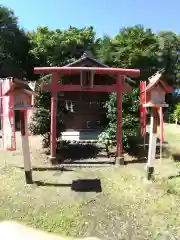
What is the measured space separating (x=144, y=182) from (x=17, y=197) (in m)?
3.66

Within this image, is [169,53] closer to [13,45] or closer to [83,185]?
[13,45]

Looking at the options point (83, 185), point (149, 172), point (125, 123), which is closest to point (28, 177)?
point (83, 185)

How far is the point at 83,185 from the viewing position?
7969 millimetres

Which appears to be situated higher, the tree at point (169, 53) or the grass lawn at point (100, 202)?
the tree at point (169, 53)

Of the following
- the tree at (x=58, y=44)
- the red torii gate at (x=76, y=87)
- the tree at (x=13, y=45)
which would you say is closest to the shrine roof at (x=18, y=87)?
the red torii gate at (x=76, y=87)

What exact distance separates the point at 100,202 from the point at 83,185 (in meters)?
1.05

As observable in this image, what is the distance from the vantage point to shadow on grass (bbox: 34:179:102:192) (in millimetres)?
7766

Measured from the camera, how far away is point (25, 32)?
3105 centimetres

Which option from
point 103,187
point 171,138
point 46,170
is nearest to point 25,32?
point 171,138

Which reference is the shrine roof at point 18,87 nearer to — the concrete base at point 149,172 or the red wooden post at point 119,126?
the red wooden post at point 119,126

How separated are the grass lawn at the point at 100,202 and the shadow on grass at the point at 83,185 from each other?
0.19ft

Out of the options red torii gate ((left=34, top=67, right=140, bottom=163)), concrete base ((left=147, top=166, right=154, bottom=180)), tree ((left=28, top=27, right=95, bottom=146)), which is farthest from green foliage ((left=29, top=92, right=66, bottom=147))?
tree ((left=28, top=27, right=95, bottom=146))

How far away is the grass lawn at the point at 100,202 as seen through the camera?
595 cm

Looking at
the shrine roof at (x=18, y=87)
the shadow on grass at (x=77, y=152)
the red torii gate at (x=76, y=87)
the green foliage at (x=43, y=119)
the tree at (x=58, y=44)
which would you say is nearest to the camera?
the shrine roof at (x=18, y=87)
